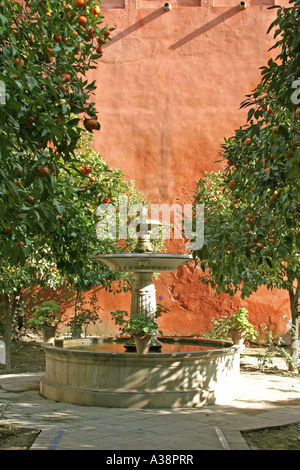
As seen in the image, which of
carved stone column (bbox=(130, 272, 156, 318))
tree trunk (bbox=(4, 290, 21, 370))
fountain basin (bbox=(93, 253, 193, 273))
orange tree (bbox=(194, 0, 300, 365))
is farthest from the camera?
tree trunk (bbox=(4, 290, 21, 370))

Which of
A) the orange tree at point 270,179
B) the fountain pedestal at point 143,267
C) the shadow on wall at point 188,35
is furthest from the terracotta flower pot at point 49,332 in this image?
the shadow on wall at point 188,35

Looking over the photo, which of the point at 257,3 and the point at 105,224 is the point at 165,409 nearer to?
the point at 105,224

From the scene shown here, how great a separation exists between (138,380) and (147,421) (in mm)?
815

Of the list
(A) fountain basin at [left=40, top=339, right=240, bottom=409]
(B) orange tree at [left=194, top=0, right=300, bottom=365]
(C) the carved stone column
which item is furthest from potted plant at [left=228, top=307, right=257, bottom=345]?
(B) orange tree at [left=194, top=0, right=300, bottom=365]

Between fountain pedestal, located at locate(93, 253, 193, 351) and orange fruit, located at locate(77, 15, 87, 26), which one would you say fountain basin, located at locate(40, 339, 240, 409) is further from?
orange fruit, located at locate(77, 15, 87, 26)

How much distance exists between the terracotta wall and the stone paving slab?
19.3 ft

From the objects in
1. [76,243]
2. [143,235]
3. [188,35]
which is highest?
[188,35]

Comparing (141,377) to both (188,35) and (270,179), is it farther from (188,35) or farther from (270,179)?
(188,35)

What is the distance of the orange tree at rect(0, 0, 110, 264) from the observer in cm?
286

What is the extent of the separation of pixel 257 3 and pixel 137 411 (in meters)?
10.5

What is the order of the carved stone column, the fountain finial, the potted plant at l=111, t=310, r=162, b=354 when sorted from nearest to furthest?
the potted plant at l=111, t=310, r=162, b=354 < the carved stone column < the fountain finial

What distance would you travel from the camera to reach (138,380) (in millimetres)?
6152

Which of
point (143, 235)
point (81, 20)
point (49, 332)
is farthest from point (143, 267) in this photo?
point (81, 20)
